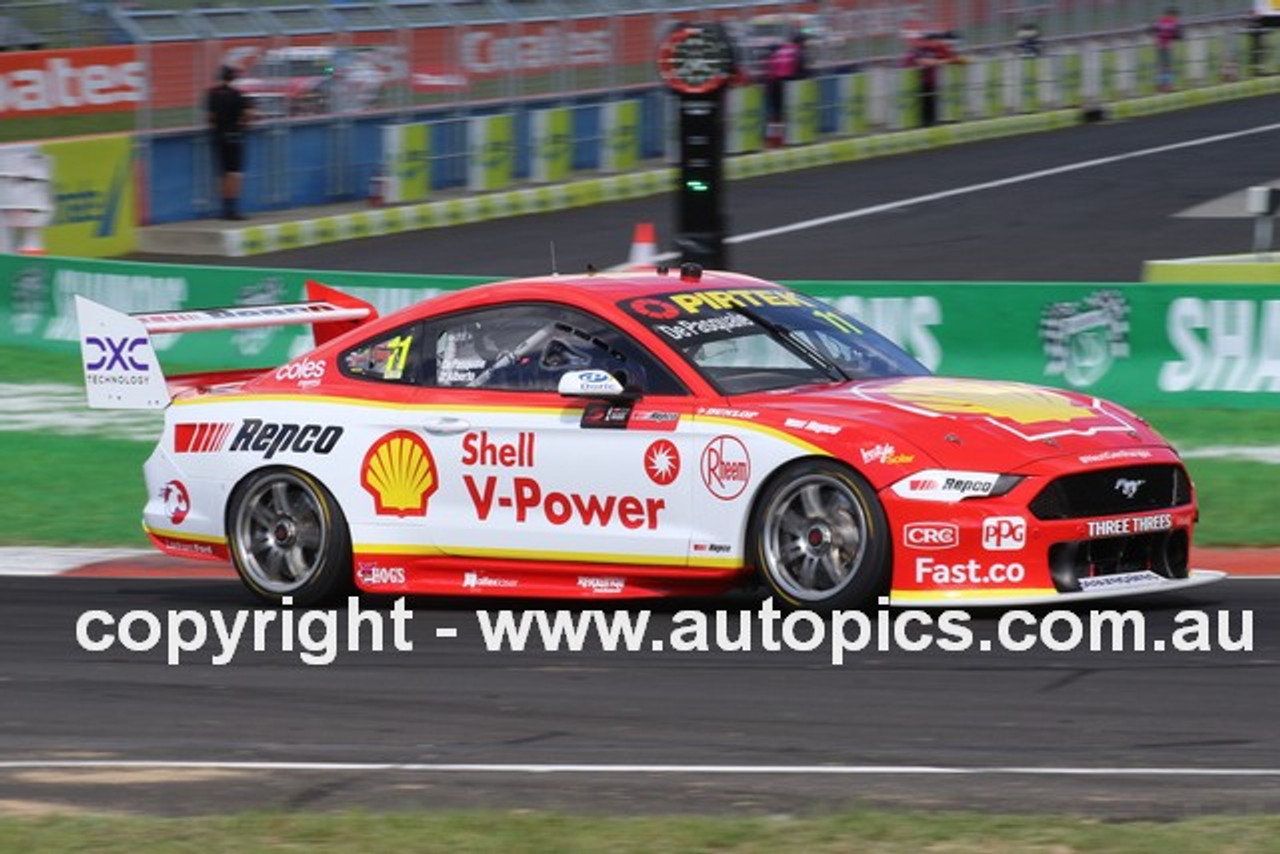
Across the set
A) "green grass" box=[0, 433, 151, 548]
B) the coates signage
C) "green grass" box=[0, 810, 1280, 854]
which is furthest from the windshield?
the coates signage

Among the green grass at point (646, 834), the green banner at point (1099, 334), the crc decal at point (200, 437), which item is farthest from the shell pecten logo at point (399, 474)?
the green banner at point (1099, 334)

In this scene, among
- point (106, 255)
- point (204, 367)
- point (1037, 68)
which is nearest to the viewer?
point (204, 367)

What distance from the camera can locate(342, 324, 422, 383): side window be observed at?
35.6 ft

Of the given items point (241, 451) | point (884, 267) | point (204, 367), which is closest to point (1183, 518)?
point (241, 451)

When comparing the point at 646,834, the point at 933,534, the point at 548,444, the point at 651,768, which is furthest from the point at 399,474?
the point at 646,834

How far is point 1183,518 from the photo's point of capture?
9.95 metres

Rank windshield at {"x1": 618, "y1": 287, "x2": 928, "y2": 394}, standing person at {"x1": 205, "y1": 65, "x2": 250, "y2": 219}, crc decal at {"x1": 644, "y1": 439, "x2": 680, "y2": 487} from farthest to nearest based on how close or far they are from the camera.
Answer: standing person at {"x1": 205, "y1": 65, "x2": 250, "y2": 219}, windshield at {"x1": 618, "y1": 287, "x2": 928, "y2": 394}, crc decal at {"x1": 644, "y1": 439, "x2": 680, "y2": 487}

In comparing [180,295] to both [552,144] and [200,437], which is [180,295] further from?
[552,144]

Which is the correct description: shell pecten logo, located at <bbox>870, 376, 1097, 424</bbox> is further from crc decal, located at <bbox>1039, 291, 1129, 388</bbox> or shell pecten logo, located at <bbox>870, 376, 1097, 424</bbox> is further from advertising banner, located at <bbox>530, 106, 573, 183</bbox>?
advertising banner, located at <bbox>530, 106, 573, 183</bbox>

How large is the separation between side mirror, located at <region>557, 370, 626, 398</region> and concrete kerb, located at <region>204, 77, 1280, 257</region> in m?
21.5

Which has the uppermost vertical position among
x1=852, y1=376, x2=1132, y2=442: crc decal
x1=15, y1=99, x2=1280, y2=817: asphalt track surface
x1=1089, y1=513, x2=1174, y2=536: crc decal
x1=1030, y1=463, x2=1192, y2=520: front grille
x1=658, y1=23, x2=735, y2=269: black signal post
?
x1=658, y1=23, x2=735, y2=269: black signal post

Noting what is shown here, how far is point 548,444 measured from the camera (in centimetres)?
1030

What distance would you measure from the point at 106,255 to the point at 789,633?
22.7 metres

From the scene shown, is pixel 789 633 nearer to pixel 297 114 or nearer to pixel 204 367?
pixel 204 367
